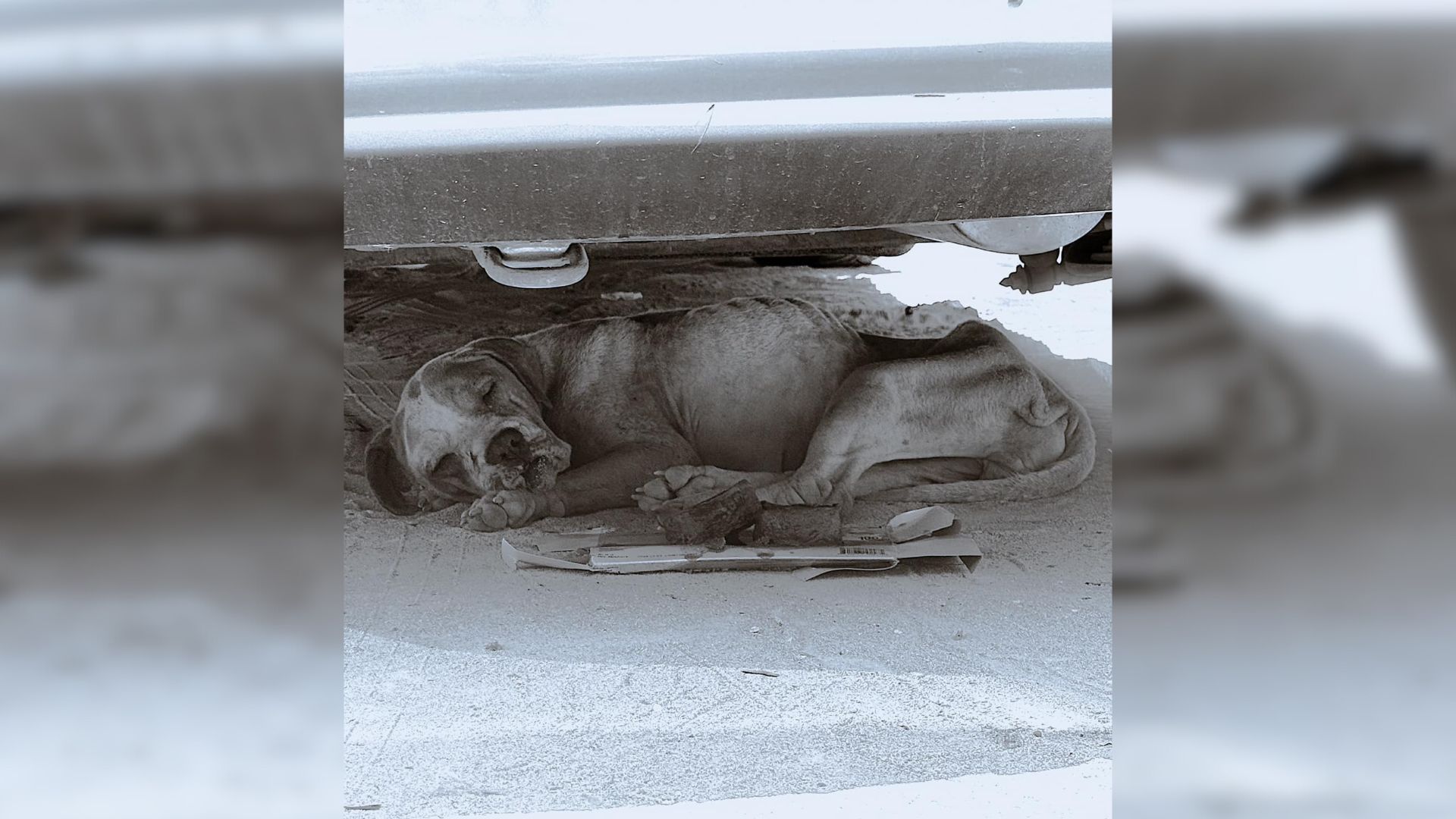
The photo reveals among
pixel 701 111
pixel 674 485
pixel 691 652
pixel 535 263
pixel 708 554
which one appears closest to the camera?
pixel 701 111

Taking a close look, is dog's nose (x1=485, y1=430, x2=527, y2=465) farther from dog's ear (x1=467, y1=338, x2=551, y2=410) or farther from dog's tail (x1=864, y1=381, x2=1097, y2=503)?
dog's tail (x1=864, y1=381, x2=1097, y2=503)

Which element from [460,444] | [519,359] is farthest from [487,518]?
[519,359]

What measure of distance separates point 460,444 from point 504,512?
0.15 meters

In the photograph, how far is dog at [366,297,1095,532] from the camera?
72.9 inches

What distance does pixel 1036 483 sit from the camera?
1.93 m

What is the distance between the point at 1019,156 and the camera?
0.68 metres

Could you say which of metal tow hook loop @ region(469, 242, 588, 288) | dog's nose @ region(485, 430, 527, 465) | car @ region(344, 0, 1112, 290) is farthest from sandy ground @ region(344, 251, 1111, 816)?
car @ region(344, 0, 1112, 290)

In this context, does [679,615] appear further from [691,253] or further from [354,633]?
[691,253]

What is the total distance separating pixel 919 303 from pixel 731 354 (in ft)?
1.26

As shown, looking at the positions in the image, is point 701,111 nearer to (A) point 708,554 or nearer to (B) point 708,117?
(B) point 708,117

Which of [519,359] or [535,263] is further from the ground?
[535,263]

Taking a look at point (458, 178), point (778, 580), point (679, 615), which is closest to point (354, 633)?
point (679, 615)

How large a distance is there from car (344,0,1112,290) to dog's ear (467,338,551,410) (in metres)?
1.19

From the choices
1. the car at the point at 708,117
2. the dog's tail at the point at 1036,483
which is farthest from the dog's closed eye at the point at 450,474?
the car at the point at 708,117
